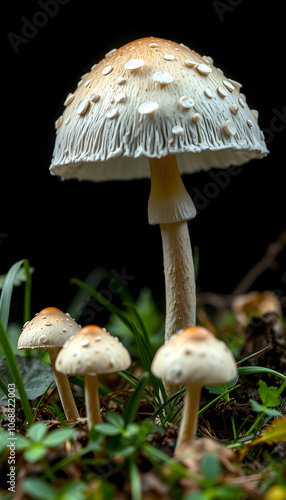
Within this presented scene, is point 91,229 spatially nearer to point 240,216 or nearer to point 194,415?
point 240,216

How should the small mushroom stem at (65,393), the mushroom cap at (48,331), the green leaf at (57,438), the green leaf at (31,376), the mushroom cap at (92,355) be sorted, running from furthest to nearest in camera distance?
the green leaf at (31,376) < the small mushroom stem at (65,393) < the mushroom cap at (48,331) < the mushroom cap at (92,355) < the green leaf at (57,438)

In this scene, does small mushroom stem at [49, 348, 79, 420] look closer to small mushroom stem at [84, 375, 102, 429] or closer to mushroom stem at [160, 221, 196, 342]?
small mushroom stem at [84, 375, 102, 429]

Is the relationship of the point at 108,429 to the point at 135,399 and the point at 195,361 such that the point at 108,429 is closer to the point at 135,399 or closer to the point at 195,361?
the point at 135,399

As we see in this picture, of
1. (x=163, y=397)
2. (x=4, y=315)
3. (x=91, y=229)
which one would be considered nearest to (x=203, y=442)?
(x=163, y=397)

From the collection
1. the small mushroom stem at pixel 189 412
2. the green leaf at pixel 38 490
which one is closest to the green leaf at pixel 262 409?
the small mushroom stem at pixel 189 412

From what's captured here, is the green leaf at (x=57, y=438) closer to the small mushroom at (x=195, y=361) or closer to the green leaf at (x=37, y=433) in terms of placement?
the green leaf at (x=37, y=433)

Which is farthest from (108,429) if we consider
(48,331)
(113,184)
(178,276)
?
(113,184)

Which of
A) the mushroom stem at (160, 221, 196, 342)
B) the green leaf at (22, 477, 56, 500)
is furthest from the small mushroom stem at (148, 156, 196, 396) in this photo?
the green leaf at (22, 477, 56, 500)
